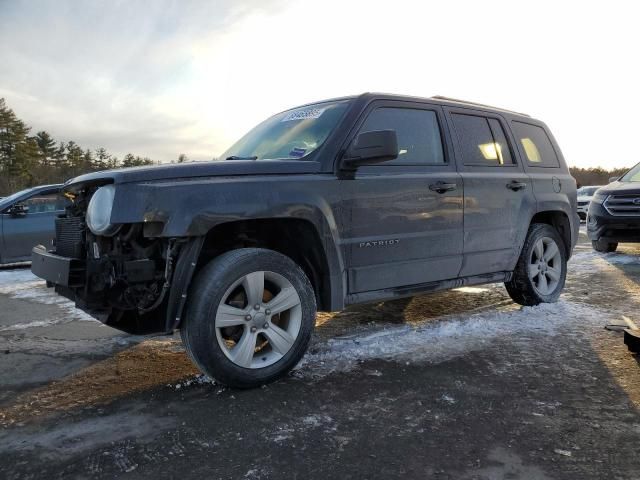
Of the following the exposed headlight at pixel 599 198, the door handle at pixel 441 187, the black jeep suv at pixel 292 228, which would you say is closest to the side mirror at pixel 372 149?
the black jeep suv at pixel 292 228

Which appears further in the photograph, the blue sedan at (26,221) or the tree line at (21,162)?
the tree line at (21,162)

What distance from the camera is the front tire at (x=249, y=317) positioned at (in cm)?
296

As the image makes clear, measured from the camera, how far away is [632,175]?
32.3ft

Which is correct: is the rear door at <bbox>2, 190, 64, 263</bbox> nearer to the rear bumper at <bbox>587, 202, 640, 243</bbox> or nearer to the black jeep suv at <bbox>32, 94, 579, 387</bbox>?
the black jeep suv at <bbox>32, 94, 579, 387</bbox>

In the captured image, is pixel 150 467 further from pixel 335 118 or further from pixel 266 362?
pixel 335 118

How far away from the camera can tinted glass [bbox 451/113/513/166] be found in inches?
177

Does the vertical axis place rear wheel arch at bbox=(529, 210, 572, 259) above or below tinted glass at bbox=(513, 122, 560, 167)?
below

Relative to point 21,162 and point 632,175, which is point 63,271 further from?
point 21,162

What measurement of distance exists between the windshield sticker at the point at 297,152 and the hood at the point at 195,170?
18cm

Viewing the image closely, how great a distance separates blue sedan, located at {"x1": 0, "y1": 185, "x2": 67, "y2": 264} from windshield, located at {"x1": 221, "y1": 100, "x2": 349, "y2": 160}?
19.5 feet

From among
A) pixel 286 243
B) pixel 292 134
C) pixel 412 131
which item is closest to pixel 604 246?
pixel 412 131

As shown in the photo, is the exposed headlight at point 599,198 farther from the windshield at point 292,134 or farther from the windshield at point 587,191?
the windshield at point 587,191

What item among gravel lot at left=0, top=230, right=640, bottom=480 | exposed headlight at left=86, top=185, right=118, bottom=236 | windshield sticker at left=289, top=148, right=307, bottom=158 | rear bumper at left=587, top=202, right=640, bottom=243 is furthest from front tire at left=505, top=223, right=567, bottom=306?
rear bumper at left=587, top=202, right=640, bottom=243

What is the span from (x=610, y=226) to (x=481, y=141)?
5.59 metres
